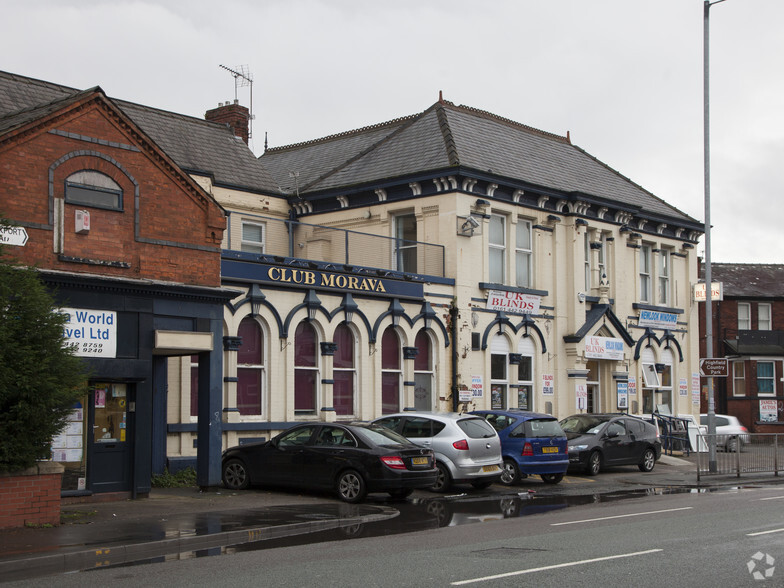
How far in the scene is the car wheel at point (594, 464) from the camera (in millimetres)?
23828

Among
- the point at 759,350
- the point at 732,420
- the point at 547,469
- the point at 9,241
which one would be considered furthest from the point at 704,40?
the point at 759,350

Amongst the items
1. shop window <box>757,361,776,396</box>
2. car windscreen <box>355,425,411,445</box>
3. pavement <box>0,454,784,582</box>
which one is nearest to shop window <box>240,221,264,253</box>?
pavement <box>0,454,784,582</box>

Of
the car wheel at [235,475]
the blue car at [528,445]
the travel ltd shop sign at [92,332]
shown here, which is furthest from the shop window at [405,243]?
the travel ltd shop sign at [92,332]

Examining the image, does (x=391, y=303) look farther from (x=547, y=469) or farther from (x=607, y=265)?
(x=607, y=265)

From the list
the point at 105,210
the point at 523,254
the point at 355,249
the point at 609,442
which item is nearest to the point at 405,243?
the point at 355,249

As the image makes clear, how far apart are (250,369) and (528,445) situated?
21.0 ft

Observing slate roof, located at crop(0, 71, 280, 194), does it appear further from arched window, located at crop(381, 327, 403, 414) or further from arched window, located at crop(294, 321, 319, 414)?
arched window, located at crop(381, 327, 403, 414)

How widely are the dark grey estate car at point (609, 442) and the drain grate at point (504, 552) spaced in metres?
12.4

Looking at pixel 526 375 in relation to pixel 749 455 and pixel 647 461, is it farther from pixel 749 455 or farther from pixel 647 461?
pixel 749 455

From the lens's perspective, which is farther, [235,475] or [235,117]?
[235,117]

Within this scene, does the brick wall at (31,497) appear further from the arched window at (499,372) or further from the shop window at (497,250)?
the shop window at (497,250)

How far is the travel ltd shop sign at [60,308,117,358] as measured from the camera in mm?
15703

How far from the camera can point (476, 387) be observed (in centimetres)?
2683

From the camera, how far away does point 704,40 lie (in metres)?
25.9
